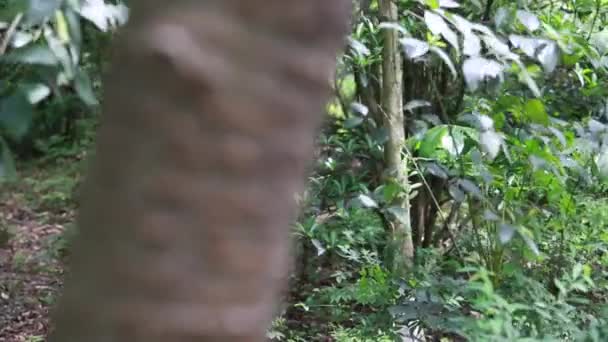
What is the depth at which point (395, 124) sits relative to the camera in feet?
10.7

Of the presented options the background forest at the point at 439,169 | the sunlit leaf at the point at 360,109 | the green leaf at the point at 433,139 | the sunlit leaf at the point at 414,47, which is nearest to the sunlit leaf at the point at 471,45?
the background forest at the point at 439,169

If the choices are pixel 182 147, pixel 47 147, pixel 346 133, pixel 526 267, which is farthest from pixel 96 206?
pixel 47 147

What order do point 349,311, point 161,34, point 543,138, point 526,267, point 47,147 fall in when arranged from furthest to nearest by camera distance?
point 47,147
point 349,311
point 526,267
point 543,138
point 161,34

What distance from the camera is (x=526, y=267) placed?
8.99ft

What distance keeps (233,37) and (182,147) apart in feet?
0.48

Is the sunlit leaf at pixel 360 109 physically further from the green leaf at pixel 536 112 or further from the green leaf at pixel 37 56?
the green leaf at pixel 37 56

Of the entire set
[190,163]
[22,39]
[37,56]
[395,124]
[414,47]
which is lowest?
[190,163]

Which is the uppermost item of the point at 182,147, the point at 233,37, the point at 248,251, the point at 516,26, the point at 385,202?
the point at 516,26

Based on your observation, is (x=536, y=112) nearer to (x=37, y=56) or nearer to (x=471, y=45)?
(x=471, y=45)

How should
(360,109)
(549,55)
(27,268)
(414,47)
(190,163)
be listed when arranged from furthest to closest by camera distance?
(27,268)
(360,109)
(414,47)
(549,55)
(190,163)

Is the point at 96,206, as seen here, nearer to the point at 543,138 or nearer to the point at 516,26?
the point at 543,138

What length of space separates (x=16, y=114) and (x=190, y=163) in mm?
773

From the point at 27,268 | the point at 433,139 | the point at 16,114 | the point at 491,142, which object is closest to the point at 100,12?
the point at 16,114

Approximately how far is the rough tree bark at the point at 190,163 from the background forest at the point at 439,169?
0.69 m
